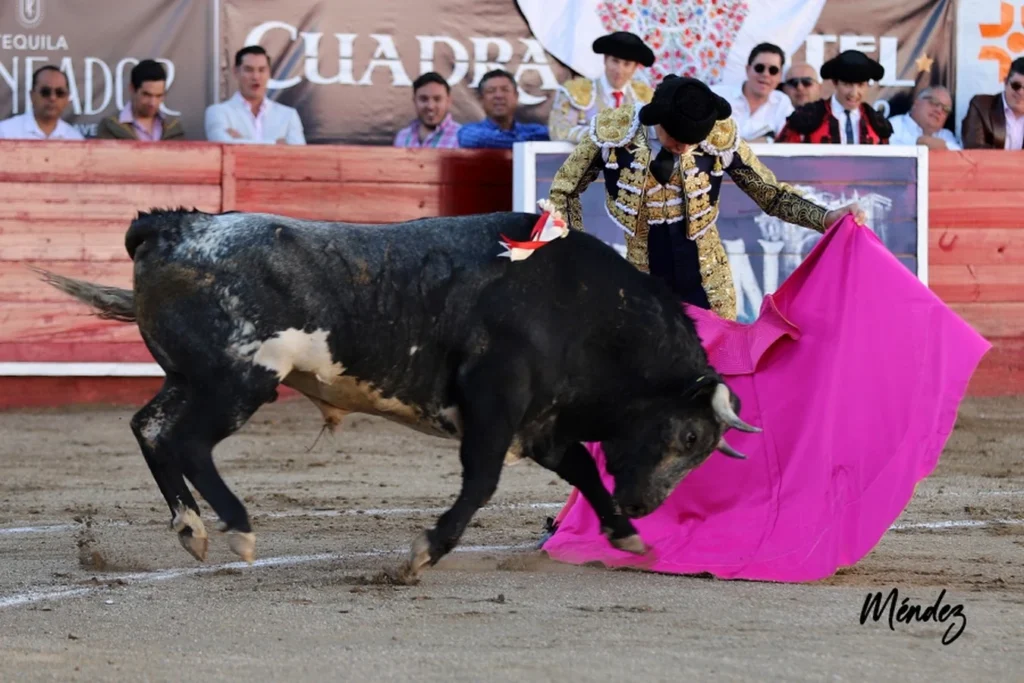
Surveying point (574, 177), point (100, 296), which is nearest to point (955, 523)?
point (574, 177)

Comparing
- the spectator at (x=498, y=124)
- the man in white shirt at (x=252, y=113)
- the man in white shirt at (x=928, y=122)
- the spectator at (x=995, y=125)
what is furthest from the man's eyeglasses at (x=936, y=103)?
the man in white shirt at (x=252, y=113)

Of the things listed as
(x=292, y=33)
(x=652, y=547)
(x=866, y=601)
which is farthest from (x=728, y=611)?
(x=292, y=33)

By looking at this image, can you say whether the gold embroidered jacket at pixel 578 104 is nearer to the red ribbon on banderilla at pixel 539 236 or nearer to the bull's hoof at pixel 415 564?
the red ribbon on banderilla at pixel 539 236

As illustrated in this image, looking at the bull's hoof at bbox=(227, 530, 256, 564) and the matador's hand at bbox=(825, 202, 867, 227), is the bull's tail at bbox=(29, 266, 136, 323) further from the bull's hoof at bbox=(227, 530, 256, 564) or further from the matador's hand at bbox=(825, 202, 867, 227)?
the matador's hand at bbox=(825, 202, 867, 227)

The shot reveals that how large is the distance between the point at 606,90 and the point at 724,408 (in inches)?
137

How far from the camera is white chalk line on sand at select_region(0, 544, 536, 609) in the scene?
12.1ft

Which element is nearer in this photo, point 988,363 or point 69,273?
point 69,273

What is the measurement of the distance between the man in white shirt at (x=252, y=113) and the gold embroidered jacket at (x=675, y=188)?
3.32m

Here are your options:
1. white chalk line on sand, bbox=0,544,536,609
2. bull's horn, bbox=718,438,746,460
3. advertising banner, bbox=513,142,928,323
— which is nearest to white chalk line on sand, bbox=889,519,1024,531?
bull's horn, bbox=718,438,746,460

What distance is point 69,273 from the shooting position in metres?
7.34

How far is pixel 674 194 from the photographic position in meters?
4.45

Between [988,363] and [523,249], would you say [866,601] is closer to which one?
[523,249]

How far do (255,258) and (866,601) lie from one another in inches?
60.6

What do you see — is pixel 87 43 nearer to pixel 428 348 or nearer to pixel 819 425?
pixel 428 348
